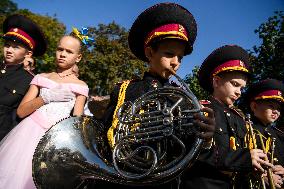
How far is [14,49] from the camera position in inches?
169

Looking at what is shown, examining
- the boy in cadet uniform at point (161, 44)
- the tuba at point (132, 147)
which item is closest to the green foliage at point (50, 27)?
the boy in cadet uniform at point (161, 44)

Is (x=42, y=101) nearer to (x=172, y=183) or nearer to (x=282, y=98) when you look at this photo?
(x=172, y=183)

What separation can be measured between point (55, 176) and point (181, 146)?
0.88 meters

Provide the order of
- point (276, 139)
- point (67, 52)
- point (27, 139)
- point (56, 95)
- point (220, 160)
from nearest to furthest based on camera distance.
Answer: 1. point (220, 160)
2. point (27, 139)
3. point (56, 95)
4. point (67, 52)
5. point (276, 139)

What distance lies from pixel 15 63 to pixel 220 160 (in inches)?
116

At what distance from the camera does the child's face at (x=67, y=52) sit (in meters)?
3.91

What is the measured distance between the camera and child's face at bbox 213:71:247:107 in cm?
331

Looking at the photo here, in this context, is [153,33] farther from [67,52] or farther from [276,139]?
[276,139]

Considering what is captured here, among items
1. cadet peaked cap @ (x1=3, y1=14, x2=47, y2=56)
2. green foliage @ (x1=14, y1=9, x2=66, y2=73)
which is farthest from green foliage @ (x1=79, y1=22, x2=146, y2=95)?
cadet peaked cap @ (x1=3, y1=14, x2=47, y2=56)

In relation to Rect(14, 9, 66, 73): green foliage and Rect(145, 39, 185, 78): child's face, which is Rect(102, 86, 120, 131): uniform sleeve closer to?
Rect(145, 39, 185, 78): child's face

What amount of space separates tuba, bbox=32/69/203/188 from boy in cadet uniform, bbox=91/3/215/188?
22 cm

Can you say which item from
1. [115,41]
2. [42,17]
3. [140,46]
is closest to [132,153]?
[140,46]

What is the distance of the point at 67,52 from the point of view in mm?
3926

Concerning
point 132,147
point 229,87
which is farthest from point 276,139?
point 132,147
